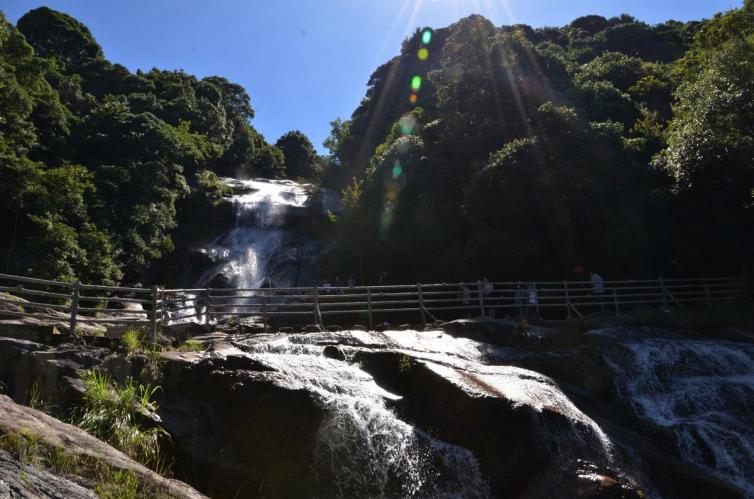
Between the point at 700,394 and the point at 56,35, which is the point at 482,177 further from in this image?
the point at 56,35

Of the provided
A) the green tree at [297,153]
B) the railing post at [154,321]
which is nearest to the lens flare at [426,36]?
the green tree at [297,153]

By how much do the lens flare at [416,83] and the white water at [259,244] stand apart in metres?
24.5

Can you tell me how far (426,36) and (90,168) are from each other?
45.5 m

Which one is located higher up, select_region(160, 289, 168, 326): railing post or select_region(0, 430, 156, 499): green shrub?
select_region(160, 289, 168, 326): railing post

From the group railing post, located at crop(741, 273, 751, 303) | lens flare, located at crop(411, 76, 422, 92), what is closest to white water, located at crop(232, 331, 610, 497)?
railing post, located at crop(741, 273, 751, 303)

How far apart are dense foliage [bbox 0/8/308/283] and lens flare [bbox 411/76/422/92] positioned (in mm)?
20720

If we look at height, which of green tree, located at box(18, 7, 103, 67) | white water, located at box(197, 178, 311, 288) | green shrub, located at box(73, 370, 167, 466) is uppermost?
green tree, located at box(18, 7, 103, 67)

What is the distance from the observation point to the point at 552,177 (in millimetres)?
22906

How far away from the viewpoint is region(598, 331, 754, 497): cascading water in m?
9.61

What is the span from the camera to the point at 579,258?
2430cm

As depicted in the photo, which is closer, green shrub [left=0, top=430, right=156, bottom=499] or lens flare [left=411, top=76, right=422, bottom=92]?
green shrub [left=0, top=430, right=156, bottom=499]

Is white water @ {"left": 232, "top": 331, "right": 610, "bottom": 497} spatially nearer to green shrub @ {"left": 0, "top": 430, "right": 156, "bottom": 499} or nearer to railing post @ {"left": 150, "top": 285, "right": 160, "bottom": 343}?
railing post @ {"left": 150, "top": 285, "right": 160, "bottom": 343}

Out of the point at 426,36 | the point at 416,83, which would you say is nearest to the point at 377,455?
the point at 416,83

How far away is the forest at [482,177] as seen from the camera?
2200 cm
